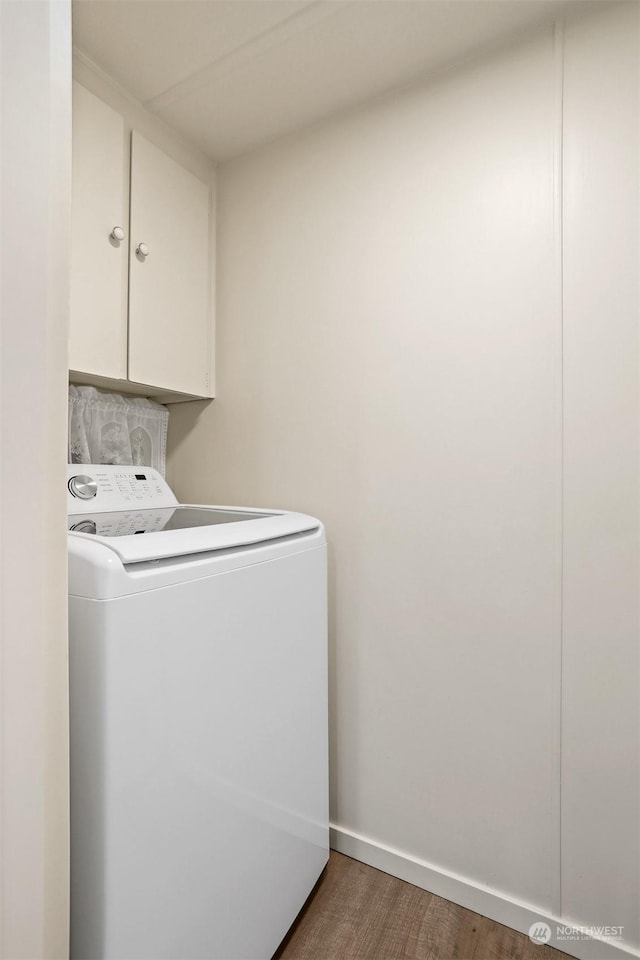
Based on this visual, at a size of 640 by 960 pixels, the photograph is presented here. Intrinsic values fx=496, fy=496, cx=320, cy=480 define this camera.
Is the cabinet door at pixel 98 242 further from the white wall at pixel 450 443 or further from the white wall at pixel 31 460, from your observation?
the white wall at pixel 31 460

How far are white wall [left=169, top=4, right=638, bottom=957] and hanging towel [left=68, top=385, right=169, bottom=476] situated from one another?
1.29 feet

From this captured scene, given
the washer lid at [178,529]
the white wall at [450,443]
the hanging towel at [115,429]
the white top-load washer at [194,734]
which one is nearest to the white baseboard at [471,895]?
the white wall at [450,443]

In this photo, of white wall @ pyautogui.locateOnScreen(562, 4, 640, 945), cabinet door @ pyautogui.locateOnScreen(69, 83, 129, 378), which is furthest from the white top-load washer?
white wall @ pyautogui.locateOnScreen(562, 4, 640, 945)

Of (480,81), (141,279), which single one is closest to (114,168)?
(141,279)

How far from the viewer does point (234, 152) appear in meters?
1.70

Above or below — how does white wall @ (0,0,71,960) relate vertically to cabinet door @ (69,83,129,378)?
below

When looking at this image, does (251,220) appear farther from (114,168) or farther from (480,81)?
(480,81)

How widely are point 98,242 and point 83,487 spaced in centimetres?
67

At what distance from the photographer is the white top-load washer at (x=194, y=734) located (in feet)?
2.53

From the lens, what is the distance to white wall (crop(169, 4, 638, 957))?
1.20 metres

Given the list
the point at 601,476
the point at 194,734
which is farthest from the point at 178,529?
the point at 601,476

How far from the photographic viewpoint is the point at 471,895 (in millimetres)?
1303

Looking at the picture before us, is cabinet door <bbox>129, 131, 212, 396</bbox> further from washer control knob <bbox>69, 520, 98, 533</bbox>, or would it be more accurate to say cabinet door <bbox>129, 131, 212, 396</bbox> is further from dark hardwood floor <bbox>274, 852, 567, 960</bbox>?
dark hardwood floor <bbox>274, 852, 567, 960</bbox>

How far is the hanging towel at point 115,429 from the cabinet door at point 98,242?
203mm
